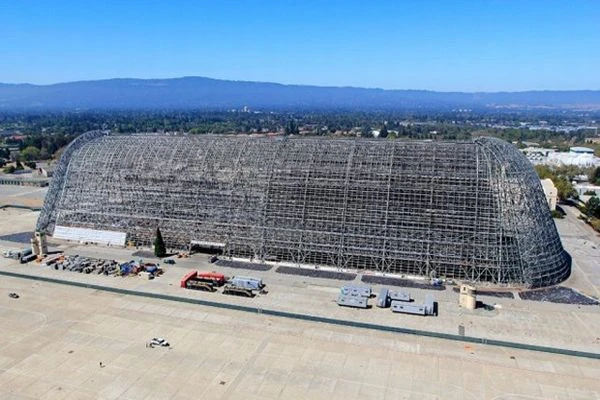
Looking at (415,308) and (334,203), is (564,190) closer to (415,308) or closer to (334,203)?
(334,203)

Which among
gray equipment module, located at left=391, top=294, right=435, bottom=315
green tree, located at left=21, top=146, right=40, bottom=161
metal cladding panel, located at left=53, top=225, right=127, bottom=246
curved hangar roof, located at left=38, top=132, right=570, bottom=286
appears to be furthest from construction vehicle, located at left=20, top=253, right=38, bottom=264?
green tree, located at left=21, top=146, right=40, bottom=161

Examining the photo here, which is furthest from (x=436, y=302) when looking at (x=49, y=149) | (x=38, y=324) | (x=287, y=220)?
(x=49, y=149)

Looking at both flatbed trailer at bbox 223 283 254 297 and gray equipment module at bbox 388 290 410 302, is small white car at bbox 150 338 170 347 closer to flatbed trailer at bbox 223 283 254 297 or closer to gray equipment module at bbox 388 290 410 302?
flatbed trailer at bbox 223 283 254 297

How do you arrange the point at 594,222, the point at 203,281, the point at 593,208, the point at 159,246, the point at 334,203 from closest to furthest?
the point at 203,281, the point at 334,203, the point at 159,246, the point at 594,222, the point at 593,208

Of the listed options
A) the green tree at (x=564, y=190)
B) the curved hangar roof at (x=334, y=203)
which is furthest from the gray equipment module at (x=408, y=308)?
the green tree at (x=564, y=190)

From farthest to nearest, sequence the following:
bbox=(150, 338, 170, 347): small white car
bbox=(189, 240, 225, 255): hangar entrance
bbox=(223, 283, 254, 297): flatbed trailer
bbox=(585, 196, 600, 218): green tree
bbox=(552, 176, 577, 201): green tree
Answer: bbox=(552, 176, 577, 201): green tree, bbox=(585, 196, 600, 218): green tree, bbox=(189, 240, 225, 255): hangar entrance, bbox=(223, 283, 254, 297): flatbed trailer, bbox=(150, 338, 170, 347): small white car

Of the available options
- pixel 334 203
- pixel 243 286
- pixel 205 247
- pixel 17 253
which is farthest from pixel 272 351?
pixel 17 253

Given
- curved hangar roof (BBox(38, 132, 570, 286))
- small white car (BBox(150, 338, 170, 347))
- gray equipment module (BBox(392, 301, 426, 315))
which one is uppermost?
curved hangar roof (BBox(38, 132, 570, 286))
